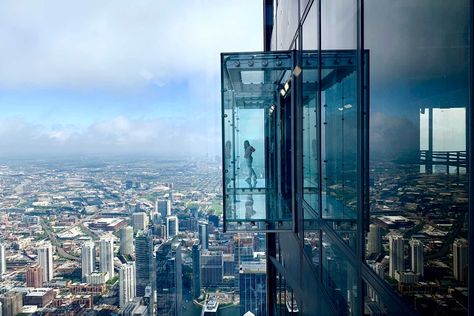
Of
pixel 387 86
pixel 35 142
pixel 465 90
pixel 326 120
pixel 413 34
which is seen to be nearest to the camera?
pixel 465 90

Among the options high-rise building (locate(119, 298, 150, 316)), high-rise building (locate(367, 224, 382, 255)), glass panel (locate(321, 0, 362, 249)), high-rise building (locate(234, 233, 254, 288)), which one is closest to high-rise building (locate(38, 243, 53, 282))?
high-rise building (locate(119, 298, 150, 316))

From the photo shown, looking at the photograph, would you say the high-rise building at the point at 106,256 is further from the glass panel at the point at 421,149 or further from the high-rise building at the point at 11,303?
the glass panel at the point at 421,149

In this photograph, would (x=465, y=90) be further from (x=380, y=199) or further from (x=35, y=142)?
(x=35, y=142)

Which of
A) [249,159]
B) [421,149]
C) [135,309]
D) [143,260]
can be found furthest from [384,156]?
[143,260]

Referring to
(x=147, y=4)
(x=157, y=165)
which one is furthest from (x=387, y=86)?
(x=147, y=4)

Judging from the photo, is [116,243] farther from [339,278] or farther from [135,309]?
[339,278]

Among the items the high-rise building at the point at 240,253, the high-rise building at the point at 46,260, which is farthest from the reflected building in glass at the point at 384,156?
the high-rise building at the point at 46,260
